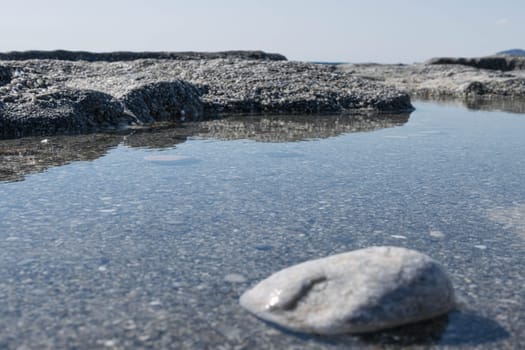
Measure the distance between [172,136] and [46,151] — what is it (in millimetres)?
1844

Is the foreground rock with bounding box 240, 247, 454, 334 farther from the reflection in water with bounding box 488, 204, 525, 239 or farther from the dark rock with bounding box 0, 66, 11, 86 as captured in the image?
the dark rock with bounding box 0, 66, 11, 86

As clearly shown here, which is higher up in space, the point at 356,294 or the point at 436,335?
the point at 356,294

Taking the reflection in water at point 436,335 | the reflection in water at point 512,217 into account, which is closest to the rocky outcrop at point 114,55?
the reflection in water at point 512,217

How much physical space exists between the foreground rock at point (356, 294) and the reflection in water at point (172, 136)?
10.6 ft

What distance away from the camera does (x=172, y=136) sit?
7.59 metres

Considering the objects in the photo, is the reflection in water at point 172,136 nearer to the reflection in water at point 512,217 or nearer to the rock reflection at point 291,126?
the rock reflection at point 291,126

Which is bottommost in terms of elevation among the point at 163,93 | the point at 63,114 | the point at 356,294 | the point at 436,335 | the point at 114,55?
the point at 436,335

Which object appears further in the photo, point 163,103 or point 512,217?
point 163,103

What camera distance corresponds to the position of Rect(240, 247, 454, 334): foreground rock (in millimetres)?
2332

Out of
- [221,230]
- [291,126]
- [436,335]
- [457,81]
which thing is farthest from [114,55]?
[436,335]

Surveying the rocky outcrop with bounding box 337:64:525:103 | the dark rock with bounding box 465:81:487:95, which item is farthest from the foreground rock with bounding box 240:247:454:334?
the dark rock with bounding box 465:81:487:95

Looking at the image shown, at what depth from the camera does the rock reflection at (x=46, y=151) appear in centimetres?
526

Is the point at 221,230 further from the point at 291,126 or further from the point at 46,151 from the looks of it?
the point at 291,126

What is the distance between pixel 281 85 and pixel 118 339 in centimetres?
963
